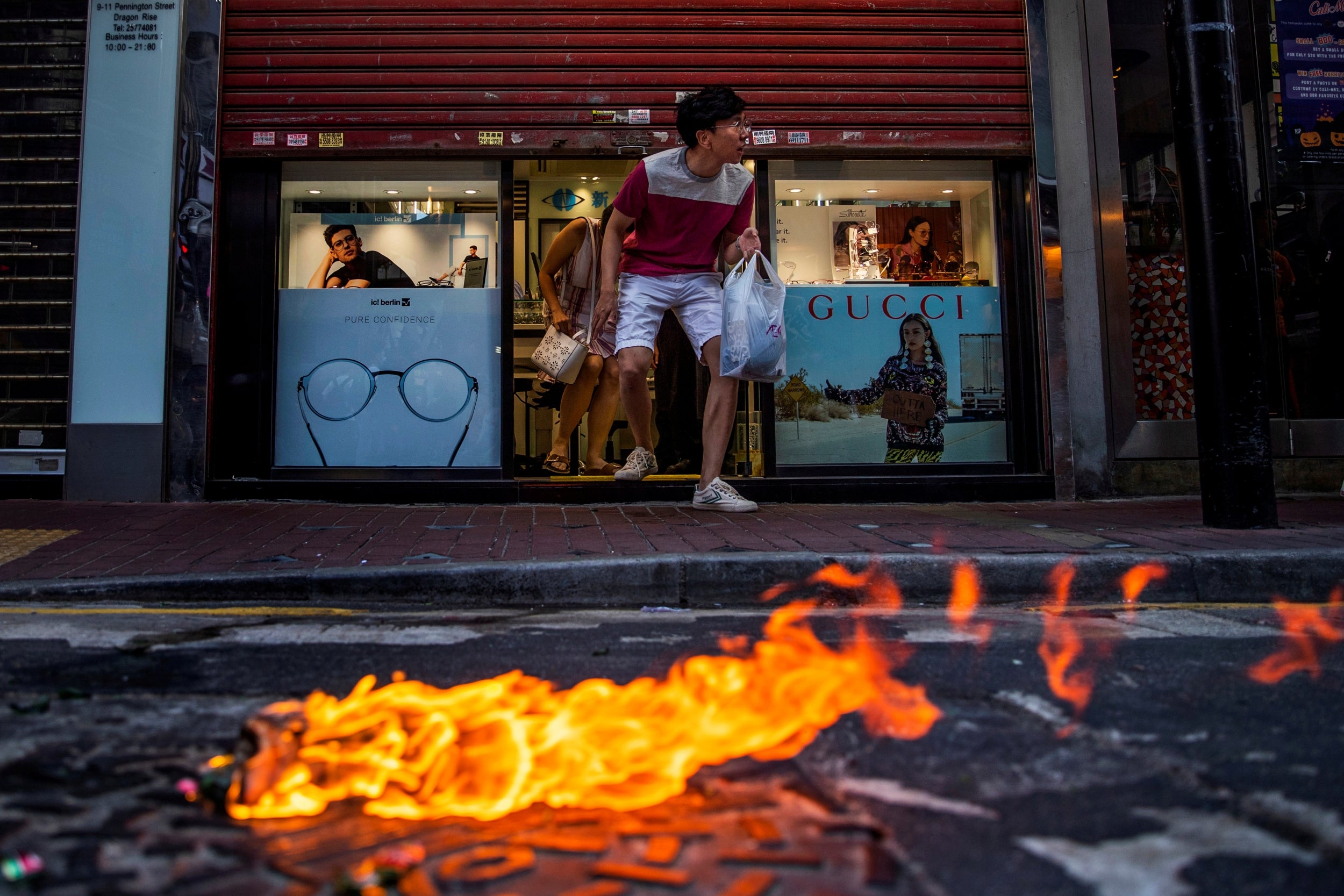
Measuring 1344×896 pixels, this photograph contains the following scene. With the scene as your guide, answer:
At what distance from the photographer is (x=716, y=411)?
5.10 metres

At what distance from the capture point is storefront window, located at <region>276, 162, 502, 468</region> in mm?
6402

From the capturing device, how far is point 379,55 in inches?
252

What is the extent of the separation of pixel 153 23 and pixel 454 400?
3.05 meters

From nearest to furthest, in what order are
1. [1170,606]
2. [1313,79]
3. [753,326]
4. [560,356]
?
[1170,606] → [753,326] → [560,356] → [1313,79]

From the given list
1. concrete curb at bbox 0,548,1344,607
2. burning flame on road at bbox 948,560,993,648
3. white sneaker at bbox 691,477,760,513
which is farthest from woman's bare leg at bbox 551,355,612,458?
burning flame on road at bbox 948,560,993,648

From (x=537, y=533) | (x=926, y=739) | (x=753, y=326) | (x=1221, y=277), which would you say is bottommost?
(x=926, y=739)

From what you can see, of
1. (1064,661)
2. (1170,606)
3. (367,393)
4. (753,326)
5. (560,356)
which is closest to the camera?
(1064,661)

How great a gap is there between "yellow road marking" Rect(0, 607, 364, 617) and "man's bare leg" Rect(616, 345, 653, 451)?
2.29 meters

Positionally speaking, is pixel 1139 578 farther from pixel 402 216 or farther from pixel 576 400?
pixel 402 216

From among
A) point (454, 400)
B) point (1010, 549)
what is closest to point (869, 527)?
point (1010, 549)

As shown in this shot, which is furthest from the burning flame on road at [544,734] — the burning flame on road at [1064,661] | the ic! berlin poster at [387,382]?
the ic! berlin poster at [387,382]

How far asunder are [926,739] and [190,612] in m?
2.50

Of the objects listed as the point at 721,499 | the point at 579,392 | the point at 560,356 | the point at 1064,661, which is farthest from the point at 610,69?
the point at 1064,661

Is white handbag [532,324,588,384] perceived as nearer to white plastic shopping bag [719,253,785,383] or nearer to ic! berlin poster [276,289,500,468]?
ic! berlin poster [276,289,500,468]
